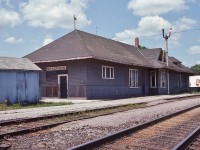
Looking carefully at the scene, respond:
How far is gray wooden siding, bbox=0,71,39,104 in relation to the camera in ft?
69.8

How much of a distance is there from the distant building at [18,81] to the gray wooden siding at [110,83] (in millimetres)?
5452

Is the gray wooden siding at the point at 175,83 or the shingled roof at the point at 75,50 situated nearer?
the shingled roof at the point at 75,50

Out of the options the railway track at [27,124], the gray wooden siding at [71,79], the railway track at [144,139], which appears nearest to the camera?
the railway track at [144,139]

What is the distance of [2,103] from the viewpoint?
2088 cm

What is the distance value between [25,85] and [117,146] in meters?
16.3

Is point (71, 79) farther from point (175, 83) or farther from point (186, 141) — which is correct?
point (175, 83)

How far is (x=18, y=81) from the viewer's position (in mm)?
22141

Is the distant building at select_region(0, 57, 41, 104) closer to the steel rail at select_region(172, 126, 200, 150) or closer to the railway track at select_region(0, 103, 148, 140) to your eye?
the railway track at select_region(0, 103, 148, 140)

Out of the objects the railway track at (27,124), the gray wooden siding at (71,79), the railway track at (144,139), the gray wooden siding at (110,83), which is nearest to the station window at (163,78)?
the gray wooden siding at (110,83)

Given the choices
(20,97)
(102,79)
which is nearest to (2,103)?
(20,97)

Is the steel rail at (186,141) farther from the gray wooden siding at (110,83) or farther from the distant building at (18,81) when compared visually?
the gray wooden siding at (110,83)

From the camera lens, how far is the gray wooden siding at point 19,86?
2127 centimetres

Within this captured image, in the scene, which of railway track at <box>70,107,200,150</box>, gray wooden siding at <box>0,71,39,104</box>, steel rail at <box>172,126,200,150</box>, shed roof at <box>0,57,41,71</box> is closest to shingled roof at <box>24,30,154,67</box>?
shed roof at <box>0,57,41,71</box>

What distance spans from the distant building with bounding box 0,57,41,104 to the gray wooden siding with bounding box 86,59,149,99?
5.45 metres
